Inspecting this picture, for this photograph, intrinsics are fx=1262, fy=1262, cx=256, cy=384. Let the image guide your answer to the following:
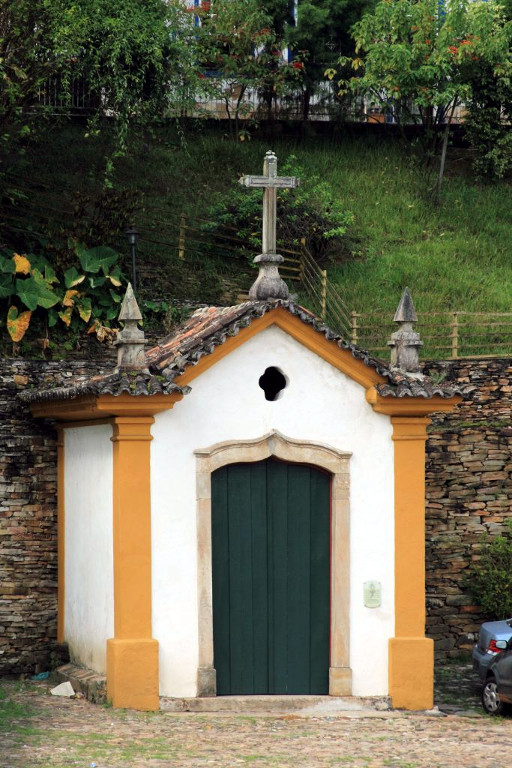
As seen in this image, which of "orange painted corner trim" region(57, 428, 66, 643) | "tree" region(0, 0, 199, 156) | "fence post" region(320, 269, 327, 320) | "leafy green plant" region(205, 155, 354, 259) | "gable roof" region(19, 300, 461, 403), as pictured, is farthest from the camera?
"leafy green plant" region(205, 155, 354, 259)

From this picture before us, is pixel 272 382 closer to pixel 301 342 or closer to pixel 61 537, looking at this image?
pixel 301 342

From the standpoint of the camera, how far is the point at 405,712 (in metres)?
13.9

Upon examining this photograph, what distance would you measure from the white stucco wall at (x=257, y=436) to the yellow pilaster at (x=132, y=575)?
0.13 m

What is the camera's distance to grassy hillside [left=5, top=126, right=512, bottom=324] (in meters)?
24.3

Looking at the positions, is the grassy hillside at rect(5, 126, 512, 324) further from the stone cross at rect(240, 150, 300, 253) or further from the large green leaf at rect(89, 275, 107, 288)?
the stone cross at rect(240, 150, 300, 253)

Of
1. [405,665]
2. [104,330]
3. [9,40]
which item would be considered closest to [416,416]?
[405,665]

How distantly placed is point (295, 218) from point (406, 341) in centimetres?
1029

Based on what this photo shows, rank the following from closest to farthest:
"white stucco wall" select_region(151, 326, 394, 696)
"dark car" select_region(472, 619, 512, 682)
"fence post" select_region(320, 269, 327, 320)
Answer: "white stucco wall" select_region(151, 326, 394, 696), "dark car" select_region(472, 619, 512, 682), "fence post" select_region(320, 269, 327, 320)

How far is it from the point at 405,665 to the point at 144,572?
10.3ft

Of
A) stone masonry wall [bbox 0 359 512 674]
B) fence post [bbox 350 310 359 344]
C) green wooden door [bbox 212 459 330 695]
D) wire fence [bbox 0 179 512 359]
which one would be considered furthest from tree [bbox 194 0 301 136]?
green wooden door [bbox 212 459 330 695]

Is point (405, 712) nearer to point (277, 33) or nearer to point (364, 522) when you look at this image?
point (364, 522)

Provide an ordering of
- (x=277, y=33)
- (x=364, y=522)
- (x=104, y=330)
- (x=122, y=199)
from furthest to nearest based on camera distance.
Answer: (x=277, y=33) → (x=122, y=199) → (x=104, y=330) → (x=364, y=522)

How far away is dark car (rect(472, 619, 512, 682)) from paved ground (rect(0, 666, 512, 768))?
89 cm

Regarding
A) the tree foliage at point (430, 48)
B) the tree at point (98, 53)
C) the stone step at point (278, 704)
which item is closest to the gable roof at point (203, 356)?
the stone step at point (278, 704)
